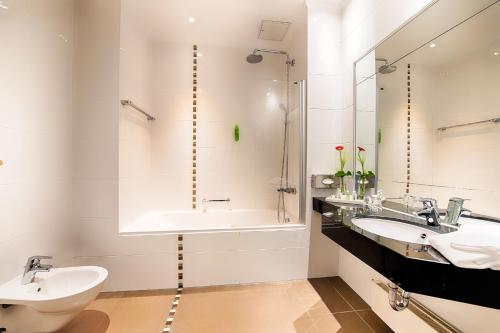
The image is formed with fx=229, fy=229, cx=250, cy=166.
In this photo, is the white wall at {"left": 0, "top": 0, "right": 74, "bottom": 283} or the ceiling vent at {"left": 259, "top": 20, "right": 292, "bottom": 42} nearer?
the white wall at {"left": 0, "top": 0, "right": 74, "bottom": 283}

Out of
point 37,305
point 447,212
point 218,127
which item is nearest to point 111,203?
point 37,305

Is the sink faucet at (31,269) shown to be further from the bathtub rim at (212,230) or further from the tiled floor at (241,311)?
the bathtub rim at (212,230)

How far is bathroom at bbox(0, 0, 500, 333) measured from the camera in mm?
1216

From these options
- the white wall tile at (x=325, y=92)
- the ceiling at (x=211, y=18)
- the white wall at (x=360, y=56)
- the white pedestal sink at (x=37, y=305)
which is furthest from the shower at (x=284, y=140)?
the white pedestal sink at (x=37, y=305)

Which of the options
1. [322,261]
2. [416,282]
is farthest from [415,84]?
[322,261]

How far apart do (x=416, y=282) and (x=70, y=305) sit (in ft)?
5.94

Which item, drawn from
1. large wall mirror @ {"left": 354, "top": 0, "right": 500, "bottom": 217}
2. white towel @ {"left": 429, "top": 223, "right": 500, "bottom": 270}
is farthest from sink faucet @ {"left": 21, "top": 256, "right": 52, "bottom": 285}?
large wall mirror @ {"left": 354, "top": 0, "right": 500, "bottom": 217}

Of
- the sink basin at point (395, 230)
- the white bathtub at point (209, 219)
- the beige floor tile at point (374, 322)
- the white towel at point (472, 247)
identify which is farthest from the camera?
the white bathtub at point (209, 219)

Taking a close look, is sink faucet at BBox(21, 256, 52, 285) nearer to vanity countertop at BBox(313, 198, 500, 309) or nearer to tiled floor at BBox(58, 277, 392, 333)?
tiled floor at BBox(58, 277, 392, 333)

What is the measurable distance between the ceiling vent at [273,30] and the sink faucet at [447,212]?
7.54 feet

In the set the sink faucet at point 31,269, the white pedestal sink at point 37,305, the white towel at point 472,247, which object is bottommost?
the white pedestal sink at point 37,305

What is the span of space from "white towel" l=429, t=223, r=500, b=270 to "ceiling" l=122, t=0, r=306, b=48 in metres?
2.32

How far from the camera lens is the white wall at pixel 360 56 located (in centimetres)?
115

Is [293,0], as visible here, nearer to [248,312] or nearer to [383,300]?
[383,300]
